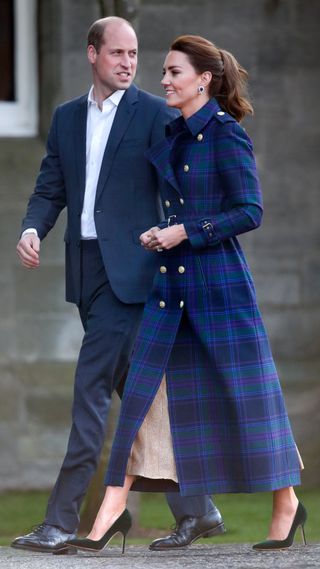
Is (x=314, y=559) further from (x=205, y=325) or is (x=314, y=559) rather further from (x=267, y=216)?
(x=267, y=216)

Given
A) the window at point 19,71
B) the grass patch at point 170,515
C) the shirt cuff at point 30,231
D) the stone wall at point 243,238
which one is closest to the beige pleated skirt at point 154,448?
the shirt cuff at point 30,231

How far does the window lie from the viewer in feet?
29.1

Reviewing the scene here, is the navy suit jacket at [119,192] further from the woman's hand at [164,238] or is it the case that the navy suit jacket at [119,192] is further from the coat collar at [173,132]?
the woman's hand at [164,238]

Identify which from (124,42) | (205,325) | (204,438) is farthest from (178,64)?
(204,438)

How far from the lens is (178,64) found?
5230 mm

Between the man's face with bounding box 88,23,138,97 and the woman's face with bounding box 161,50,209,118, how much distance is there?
15.9 inches

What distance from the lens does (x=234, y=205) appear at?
5.10 meters

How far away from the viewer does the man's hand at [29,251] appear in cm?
548

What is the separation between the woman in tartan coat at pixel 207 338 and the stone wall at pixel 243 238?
137 inches

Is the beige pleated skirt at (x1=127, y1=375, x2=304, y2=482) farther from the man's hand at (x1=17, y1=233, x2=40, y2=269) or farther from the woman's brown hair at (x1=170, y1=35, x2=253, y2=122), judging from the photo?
the woman's brown hair at (x1=170, y1=35, x2=253, y2=122)

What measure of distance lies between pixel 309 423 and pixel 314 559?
12.7 ft

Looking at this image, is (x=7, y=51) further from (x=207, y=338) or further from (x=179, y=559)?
(x=179, y=559)

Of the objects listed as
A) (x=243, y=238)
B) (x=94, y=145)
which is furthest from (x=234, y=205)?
(x=243, y=238)

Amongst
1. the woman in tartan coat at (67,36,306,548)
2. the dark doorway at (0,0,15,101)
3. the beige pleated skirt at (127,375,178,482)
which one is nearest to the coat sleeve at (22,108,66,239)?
the woman in tartan coat at (67,36,306,548)
